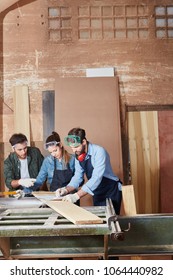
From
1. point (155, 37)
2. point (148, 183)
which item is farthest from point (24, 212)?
point (155, 37)

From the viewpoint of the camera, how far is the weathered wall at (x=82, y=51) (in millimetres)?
4848

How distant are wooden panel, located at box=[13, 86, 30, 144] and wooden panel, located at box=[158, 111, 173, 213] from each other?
173 centimetres

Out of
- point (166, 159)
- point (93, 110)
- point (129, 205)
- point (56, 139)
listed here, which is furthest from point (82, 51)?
point (129, 205)

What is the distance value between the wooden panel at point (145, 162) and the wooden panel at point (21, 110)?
1.34 metres

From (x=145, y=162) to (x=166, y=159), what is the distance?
27 cm

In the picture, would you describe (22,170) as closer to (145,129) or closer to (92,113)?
(92,113)

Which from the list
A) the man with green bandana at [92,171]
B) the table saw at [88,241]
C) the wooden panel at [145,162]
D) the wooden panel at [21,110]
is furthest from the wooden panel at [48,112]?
the table saw at [88,241]

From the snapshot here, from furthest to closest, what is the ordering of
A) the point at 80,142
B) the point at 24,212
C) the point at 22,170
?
the point at 22,170
the point at 80,142
the point at 24,212

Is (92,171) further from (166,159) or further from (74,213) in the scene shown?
(166,159)

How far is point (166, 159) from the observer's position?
15.4ft

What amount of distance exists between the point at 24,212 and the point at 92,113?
8.33 ft

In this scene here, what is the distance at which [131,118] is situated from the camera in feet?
15.6

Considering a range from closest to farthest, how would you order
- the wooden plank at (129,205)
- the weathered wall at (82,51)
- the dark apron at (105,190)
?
the wooden plank at (129,205)
the dark apron at (105,190)
the weathered wall at (82,51)

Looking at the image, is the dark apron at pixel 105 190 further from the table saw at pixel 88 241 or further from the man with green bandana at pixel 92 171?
the table saw at pixel 88 241
